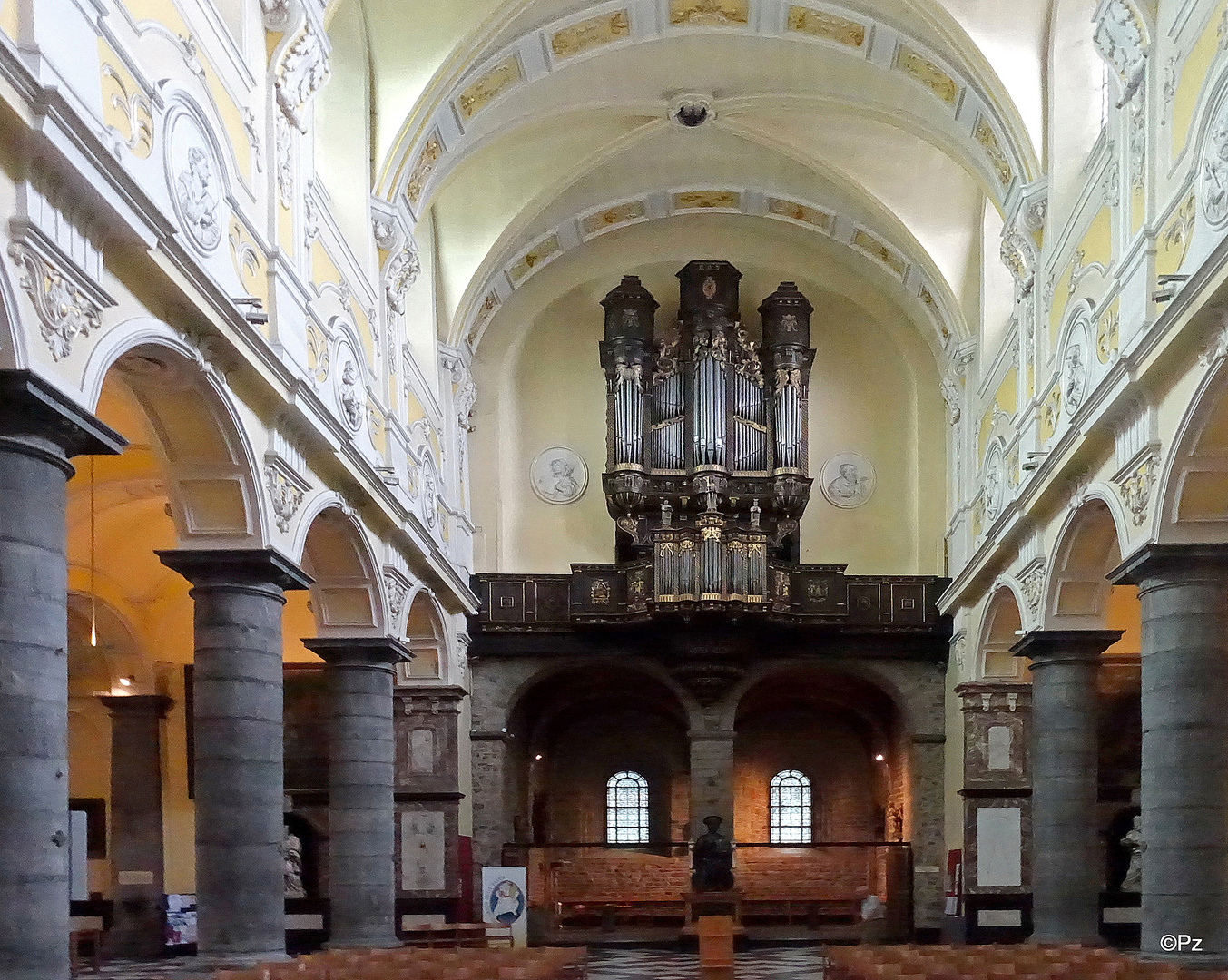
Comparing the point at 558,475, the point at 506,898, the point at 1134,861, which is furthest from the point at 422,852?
the point at 1134,861

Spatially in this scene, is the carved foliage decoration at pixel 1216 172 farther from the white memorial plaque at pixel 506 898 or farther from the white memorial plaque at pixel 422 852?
the white memorial plaque at pixel 422 852

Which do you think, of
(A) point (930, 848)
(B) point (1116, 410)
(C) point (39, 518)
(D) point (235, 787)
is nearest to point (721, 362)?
(A) point (930, 848)

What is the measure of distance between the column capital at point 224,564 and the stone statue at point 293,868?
1126 cm

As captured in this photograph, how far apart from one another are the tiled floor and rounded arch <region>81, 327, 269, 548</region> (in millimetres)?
6884

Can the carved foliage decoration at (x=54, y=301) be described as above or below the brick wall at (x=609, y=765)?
above

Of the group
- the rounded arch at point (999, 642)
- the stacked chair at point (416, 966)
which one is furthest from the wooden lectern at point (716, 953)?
the rounded arch at point (999, 642)

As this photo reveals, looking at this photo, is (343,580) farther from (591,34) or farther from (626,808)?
(626,808)

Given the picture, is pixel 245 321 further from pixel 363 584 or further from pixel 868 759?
pixel 868 759

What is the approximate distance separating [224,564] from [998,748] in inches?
571

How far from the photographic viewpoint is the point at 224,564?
1267 cm

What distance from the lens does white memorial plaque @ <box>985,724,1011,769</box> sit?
2338 centimetres

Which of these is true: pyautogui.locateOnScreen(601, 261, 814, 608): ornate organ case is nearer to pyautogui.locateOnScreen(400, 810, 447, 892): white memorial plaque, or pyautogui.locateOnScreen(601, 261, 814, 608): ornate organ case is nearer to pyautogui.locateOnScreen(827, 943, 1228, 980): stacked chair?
pyautogui.locateOnScreen(400, 810, 447, 892): white memorial plaque

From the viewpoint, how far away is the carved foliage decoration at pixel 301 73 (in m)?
13.3

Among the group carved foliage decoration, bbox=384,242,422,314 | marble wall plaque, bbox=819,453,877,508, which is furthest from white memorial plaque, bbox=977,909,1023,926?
carved foliage decoration, bbox=384,242,422,314
